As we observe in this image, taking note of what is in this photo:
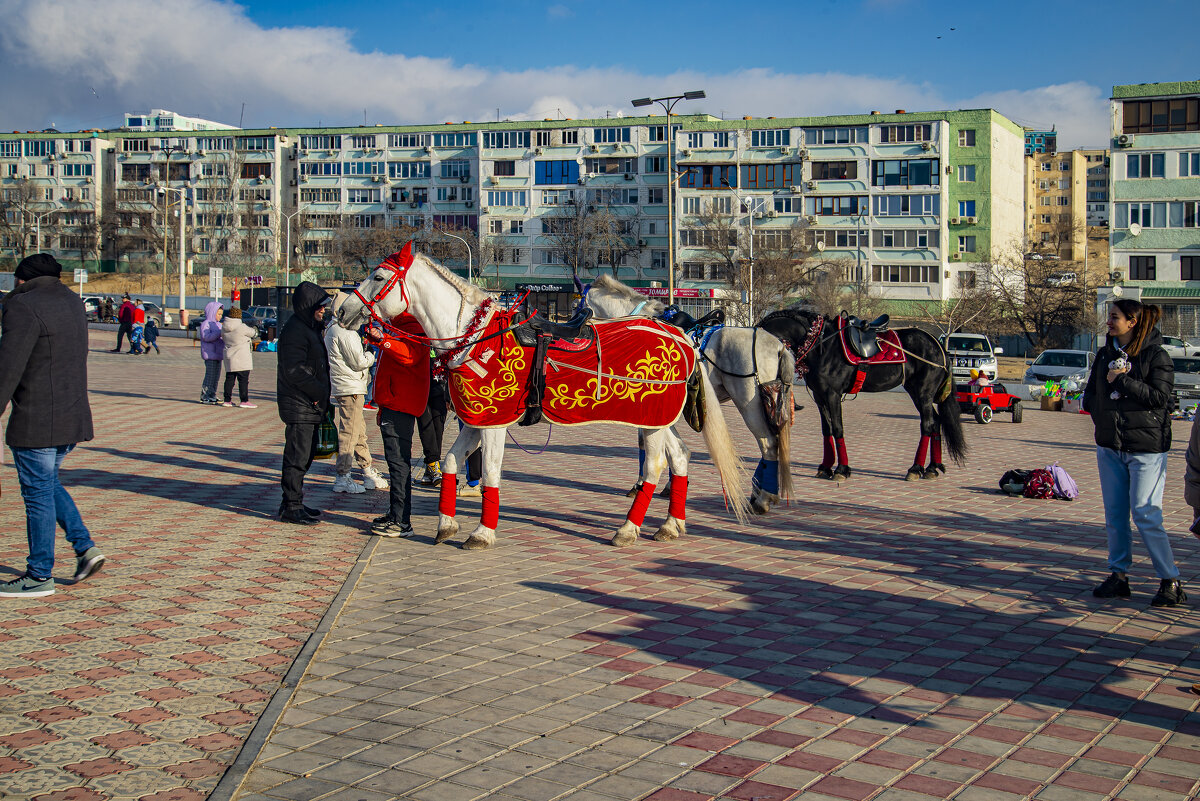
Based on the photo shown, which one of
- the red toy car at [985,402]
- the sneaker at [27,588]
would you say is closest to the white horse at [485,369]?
the sneaker at [27,588]

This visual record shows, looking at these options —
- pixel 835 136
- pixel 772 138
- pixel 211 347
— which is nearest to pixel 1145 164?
pixel 835 136

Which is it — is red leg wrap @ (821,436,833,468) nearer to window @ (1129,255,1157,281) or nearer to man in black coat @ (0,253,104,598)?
man in black coat @ (0,253,104,598)

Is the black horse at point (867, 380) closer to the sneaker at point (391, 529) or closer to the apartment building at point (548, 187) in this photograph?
the sneaker at point (391, 529)

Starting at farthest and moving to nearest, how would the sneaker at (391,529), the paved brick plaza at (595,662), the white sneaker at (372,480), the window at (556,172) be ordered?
the window at (556,172), the white sneaker at (372,480), the sneaker at (391,529), the paved brick plaza at (595,662)

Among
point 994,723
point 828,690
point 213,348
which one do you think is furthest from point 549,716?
point 213,348

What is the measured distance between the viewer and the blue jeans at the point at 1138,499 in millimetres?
6754

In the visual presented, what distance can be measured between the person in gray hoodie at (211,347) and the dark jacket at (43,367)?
1377cm

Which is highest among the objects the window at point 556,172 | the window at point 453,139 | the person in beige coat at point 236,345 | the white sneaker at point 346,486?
the window at point 453,139

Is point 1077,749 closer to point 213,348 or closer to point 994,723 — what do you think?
point 994,723

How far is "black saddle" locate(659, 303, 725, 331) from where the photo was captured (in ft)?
36.9

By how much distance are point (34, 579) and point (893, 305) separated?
7208 cm

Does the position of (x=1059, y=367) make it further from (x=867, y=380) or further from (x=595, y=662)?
(x=595, y=662)

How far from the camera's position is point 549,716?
500 cm

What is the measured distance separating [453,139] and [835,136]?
32.2 m
